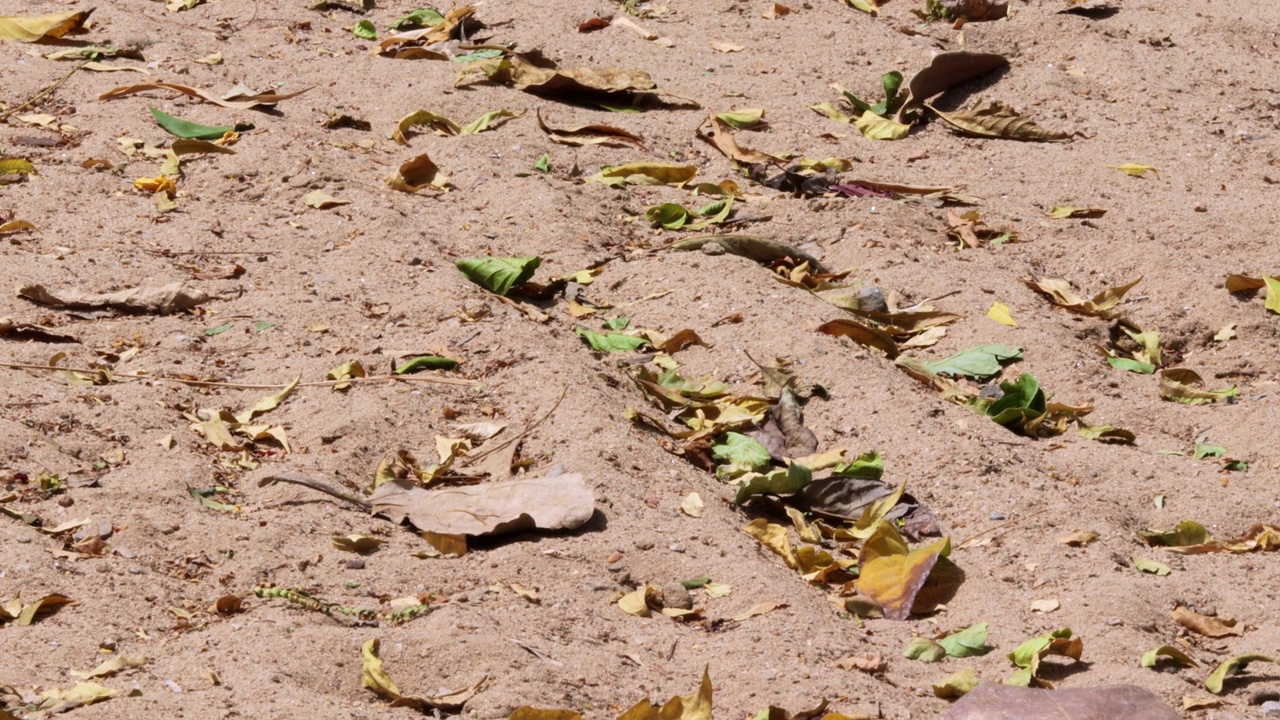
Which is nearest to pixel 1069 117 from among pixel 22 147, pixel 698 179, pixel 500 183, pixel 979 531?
pixel 698 179

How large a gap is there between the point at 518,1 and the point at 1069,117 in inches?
77.9

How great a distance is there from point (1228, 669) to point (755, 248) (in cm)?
176

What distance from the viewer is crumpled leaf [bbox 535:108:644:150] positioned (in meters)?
4.29

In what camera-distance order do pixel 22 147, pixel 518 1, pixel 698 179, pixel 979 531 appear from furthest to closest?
pixel 518 1 < pixel 698 179 < pixel 22 147 < pixel 979 531

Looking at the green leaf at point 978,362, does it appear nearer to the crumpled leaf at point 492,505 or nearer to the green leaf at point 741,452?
the green leaf at point 741,452

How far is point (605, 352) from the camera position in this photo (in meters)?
3.27

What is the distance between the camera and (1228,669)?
2.24m

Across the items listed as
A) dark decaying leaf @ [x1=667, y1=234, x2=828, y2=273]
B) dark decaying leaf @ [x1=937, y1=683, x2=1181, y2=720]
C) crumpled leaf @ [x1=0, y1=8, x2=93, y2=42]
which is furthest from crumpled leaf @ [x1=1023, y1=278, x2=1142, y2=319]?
crumpled leaf @ [x1=0, y1=8, x2=93, y2=42]

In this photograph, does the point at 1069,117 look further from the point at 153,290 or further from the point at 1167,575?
the point at 153,290

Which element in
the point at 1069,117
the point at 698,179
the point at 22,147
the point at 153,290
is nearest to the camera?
the point at 153,290

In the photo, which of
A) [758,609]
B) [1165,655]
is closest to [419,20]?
[758,609]

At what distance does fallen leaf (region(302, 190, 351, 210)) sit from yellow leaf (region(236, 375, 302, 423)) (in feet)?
2.91

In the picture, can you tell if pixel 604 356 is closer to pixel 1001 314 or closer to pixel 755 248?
pixel 755 248

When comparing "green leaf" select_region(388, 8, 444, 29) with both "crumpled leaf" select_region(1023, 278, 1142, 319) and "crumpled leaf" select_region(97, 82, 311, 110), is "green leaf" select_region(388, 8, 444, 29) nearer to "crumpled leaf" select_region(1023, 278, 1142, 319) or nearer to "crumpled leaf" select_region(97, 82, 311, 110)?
"crumpled leaf" select_region(97, 82, 311, 110)
